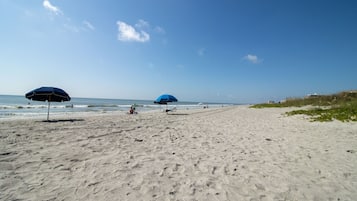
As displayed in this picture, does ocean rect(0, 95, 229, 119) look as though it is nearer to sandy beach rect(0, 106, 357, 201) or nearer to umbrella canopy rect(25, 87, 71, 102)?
umbrella canopy rect(25, 87, 71, 102)

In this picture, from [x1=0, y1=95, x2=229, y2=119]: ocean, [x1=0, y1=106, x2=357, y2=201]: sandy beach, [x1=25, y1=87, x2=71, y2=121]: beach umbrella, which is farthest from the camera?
[x1=0, y1=95, x2=229, y2=119]: ocean

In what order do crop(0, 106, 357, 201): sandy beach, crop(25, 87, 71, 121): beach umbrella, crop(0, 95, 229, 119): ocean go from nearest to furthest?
crop(0, 106, 357, 201): sandy beach, crop(25, 87, 71, 121): beach umbrella, crop(0, 95, 229, 119): ocean

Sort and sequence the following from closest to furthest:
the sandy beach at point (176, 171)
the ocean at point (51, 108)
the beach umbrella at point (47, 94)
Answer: the sandy beach at point (176, 171) < the beach umbrella at point (47, 94) < the ocean at point (51, 108)

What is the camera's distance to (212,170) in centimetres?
374

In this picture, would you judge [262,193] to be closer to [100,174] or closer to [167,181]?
[167,181]

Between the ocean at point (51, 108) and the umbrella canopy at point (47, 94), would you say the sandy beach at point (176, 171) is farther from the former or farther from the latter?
the ocean at point (51, 108)

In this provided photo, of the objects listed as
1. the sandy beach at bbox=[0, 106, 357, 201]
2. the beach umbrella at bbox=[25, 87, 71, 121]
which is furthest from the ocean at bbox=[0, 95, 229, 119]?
the sandy beach at bbox=[0, 106, 357, 201]

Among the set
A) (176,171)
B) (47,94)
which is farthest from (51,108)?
(176,171)

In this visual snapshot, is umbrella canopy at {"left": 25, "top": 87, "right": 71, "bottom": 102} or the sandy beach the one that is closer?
the sandy beach

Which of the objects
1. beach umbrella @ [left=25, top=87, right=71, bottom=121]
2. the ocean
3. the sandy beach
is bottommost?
the sandy beach

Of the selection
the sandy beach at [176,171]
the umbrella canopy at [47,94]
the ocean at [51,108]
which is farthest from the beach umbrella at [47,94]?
the sandy beach at [176,171]

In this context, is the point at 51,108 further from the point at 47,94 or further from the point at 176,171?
the point at 176,171

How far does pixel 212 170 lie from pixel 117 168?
6.19 ft

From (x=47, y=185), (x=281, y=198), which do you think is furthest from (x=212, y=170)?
(x=47, y=185)
